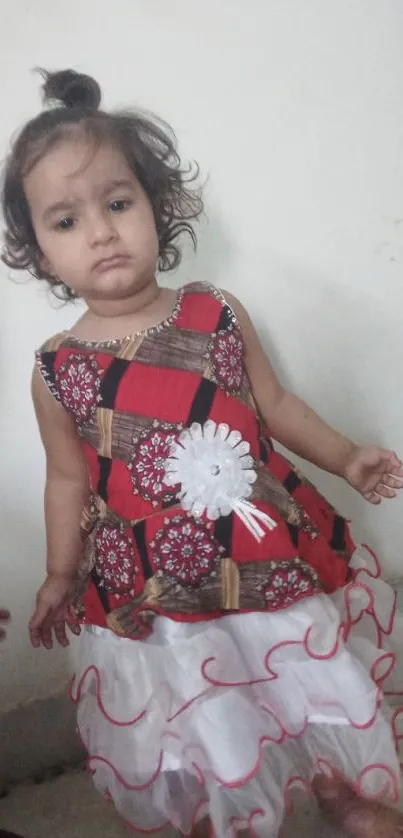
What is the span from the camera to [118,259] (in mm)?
634

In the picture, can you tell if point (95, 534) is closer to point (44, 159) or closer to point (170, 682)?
point (170, 682)

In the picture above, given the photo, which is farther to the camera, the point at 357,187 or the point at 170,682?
the point at 357,187

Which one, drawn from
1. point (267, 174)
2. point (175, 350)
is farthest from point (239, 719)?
point (267, 174)

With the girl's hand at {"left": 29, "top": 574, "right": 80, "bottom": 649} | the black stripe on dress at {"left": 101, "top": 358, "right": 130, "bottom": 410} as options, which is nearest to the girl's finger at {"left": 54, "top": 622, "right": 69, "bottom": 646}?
the girl's hand at {"left": 29, "top": 574, "right": 80, "bottom": 649}

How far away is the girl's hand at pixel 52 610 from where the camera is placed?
27.9 inches

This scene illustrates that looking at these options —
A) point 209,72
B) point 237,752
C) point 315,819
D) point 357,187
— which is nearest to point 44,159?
point 209,72

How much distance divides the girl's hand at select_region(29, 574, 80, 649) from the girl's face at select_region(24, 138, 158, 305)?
27 cm

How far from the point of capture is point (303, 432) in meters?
0.74

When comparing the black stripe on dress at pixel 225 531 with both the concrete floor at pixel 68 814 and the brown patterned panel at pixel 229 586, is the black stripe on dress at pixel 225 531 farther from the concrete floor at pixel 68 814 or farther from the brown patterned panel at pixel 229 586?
the concrete floor at pixel 68 814

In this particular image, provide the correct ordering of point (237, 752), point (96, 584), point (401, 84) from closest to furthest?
1. point (237, 752)
2. point (96, 584)
3. point (401, 84)

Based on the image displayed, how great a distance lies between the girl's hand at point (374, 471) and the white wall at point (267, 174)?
0.17 m

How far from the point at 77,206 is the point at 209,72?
9.9 inches

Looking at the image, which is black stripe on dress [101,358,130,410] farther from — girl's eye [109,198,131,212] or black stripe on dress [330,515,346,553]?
black stripe on dress [330,515,346,553]

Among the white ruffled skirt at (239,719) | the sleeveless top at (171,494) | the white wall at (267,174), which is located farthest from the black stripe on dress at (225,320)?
the white ruffled skirt at (239,719)
